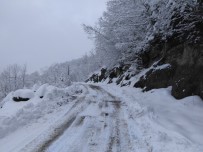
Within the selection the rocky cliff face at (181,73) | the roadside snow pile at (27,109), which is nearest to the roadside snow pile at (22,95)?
the roadside snow pile at (27,109)

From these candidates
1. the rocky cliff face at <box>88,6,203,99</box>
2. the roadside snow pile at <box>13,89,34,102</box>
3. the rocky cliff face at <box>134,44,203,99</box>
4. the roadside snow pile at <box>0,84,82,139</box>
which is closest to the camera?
the roadside snow pile at <box>0,84,82,139</box>

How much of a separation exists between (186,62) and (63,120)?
8960 mm

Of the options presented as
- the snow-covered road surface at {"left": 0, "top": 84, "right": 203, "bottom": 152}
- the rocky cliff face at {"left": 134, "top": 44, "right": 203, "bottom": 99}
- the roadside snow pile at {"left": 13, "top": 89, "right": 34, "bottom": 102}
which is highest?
the rocky cliff face at {"left": 134, "top": 44, "right": 203, "bottom": 99}

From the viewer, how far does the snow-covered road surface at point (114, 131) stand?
25.9ft

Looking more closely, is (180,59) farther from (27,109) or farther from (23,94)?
(23,94)

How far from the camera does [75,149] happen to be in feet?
25.2

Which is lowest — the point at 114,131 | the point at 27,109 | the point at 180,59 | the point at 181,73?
the point at 114,131

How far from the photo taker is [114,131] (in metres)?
9.83

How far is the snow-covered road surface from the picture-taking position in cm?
790

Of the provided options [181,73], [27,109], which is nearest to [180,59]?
[181,73]

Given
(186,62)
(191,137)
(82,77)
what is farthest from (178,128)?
(82,77)

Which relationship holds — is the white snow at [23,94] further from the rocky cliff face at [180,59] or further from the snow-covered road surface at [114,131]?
the rocky cliff face at [180,59]

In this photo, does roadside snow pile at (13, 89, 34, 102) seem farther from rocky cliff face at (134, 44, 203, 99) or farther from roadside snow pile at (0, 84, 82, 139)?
rocky cliff face at (134, 44, 203, 99)

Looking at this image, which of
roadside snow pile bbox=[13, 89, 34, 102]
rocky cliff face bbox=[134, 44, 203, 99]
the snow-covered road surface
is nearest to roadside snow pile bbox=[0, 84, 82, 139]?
roadside snow pile bbox=[13, 89, 34, 102]
